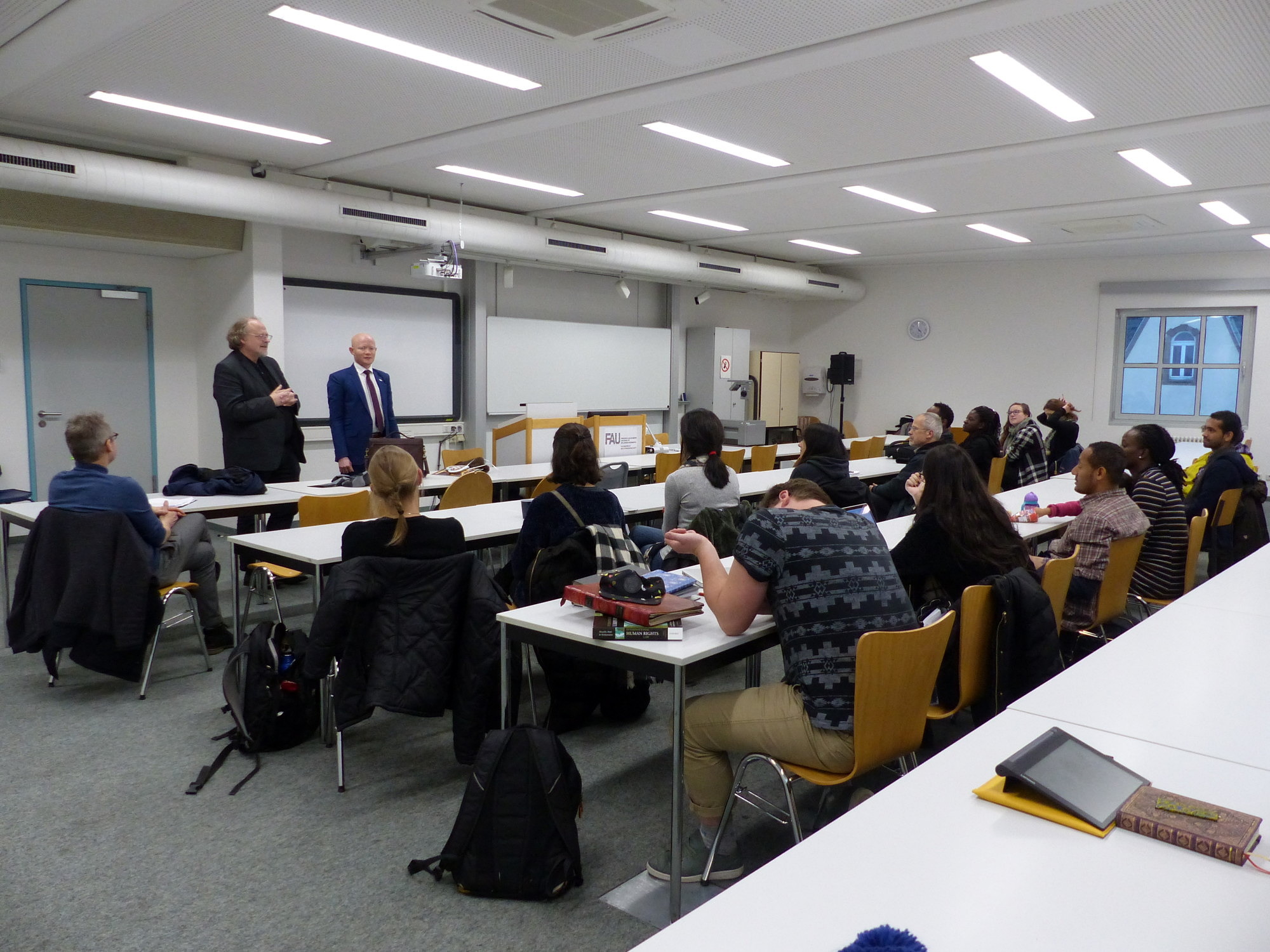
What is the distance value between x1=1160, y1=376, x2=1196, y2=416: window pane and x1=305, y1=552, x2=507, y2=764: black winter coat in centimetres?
1040

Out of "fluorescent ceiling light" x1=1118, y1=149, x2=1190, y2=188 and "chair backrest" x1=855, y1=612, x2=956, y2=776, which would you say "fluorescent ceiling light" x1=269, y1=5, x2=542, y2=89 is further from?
"fluorescent ceiling light" x1=1118, y1=149, x2=1190, y2=188

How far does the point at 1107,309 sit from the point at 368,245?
8.36 metres

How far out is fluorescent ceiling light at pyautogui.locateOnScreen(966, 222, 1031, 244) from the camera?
875 centimetres

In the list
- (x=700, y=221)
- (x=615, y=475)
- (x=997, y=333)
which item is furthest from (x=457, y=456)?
(x=997, y=333)

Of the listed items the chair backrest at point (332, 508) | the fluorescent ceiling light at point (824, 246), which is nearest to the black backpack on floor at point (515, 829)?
the chair backrest at point (332, 508)

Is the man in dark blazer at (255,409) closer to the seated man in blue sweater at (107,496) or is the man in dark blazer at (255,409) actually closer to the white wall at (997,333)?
the seated man in blue sweater at (107,496)

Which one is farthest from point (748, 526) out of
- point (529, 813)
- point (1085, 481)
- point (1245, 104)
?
point (1245, 104)

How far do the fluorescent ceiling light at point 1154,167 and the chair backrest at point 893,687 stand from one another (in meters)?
4.95

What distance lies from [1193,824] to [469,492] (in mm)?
4231

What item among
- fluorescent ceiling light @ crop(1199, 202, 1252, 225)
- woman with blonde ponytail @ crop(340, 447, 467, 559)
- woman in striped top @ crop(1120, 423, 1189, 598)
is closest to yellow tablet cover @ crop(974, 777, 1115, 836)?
woman with blonde ponytail @ crop(340, 447, 467, 559)

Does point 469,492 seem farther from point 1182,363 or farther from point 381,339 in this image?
point 1182,363

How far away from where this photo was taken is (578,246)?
8602 mm

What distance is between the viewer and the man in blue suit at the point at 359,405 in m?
5.81

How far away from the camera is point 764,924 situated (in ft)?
3.71
